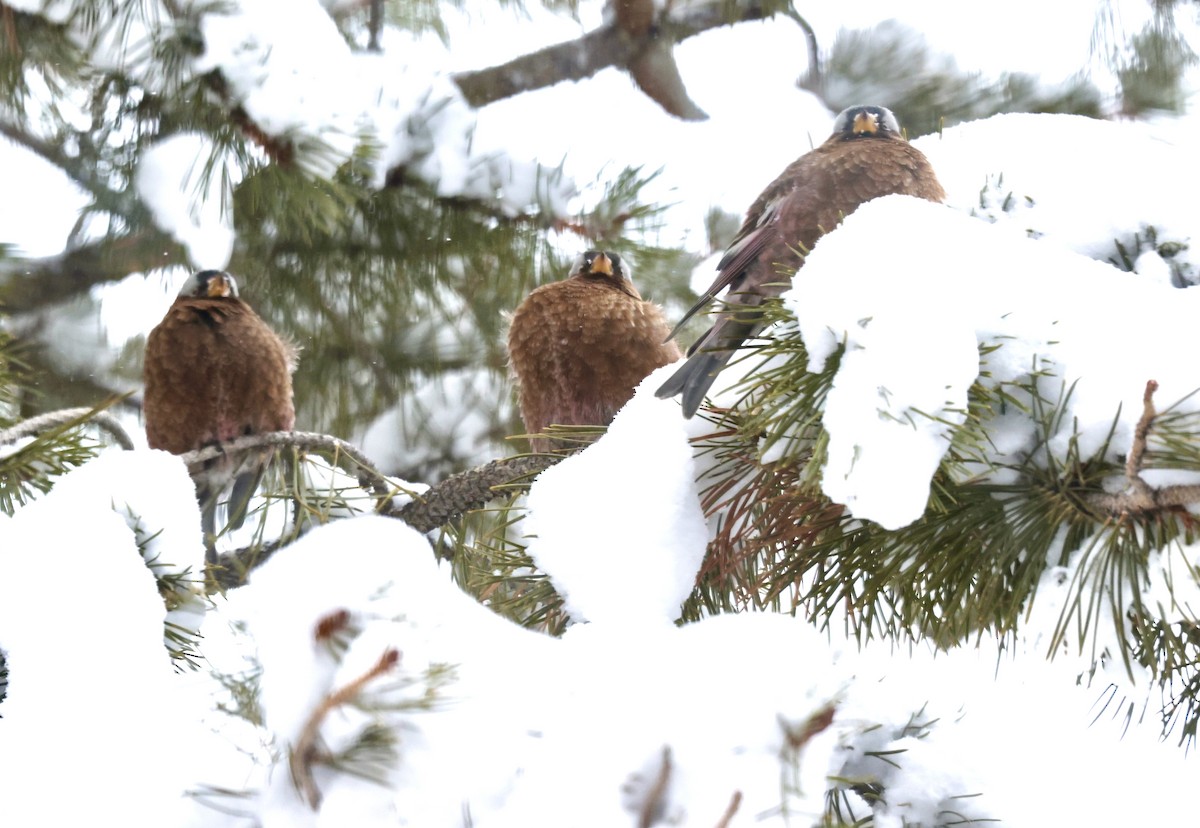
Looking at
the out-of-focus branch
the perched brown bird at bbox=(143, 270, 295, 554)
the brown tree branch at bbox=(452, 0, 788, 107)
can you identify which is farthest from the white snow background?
the brown tree branch at bbox=(452, 0, 788, 107)

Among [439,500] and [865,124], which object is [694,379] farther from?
[865,124]

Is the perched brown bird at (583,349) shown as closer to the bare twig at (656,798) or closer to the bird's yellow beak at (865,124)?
the bird's yellow beak at (865,124)

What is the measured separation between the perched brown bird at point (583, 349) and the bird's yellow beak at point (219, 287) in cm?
74

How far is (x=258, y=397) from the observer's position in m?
2.32

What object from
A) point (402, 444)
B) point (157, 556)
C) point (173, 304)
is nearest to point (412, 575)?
point (157, 556)

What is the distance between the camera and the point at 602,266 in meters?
2.13

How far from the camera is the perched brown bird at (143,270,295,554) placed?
2.31 meters

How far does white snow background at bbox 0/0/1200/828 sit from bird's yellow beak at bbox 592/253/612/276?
36.3 inches

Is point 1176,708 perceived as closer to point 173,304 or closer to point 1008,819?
point 1008,819

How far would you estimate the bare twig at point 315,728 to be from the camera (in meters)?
0.66

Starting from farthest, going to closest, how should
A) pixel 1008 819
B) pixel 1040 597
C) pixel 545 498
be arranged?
pixel 1008 819, pixel 545 498, pixel 1040 597

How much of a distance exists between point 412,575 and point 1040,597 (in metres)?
0.52

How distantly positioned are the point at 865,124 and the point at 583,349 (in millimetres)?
637

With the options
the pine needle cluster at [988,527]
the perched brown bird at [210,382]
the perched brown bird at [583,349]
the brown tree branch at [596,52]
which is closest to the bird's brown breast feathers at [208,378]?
the perched brown bird at [210,382]
